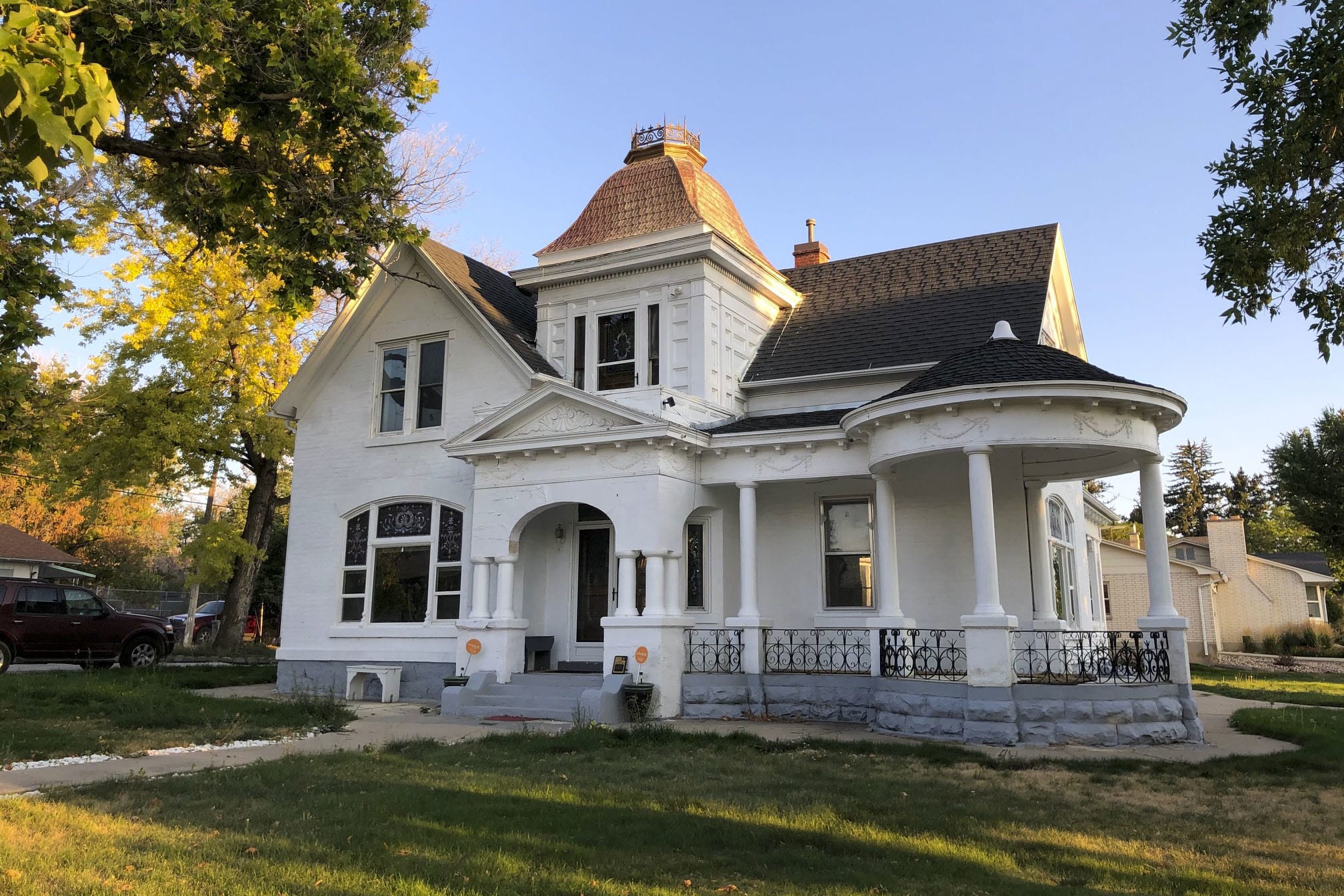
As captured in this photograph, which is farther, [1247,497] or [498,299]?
[1247,497]

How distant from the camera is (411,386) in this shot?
18.8m

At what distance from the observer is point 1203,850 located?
6.58 meters

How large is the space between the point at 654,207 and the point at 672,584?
301 inches

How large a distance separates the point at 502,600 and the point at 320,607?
16.2ft

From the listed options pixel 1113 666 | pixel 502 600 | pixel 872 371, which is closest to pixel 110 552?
pixel 502 600

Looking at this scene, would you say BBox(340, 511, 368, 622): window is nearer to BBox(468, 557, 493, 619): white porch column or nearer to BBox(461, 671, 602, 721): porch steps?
BBox(468, 557, 493, 619): white porch column

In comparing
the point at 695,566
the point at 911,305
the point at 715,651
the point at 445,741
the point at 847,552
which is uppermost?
the point at 911,305

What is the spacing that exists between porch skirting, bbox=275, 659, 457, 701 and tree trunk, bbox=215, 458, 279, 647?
839 cm

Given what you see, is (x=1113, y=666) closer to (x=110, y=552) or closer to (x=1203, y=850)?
(x=1203, y=850)

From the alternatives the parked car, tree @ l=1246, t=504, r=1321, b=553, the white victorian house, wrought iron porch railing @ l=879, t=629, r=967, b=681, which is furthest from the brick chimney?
tree @ l=1246, t=504, r=1321, b=553

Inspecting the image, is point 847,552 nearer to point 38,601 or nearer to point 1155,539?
point 1155,539

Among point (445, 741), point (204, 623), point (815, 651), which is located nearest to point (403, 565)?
point (445, 741)

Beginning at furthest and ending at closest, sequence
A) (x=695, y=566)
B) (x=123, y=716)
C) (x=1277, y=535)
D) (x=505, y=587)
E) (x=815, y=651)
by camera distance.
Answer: (x=1277, y=535) → (x=695, y=566) → (x=505, y=587) → (x=815, y=651) → (x=123, y=716)

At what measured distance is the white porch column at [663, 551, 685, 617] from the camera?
14.7m
